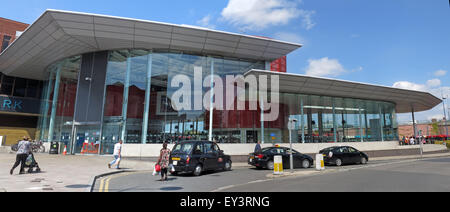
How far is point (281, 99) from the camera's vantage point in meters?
23.9

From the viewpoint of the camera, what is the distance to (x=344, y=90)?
83.5 feet

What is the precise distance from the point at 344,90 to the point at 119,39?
21303 mm

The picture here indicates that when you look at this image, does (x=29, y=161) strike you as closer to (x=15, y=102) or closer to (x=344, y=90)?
(x=344, y=90)

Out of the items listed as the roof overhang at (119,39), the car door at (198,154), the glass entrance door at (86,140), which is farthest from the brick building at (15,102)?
the car door at (198,154)

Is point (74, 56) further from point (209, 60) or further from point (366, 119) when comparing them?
point (366, 119)

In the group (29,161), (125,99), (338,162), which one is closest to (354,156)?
(338,162)

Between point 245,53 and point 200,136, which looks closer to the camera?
point 200,136

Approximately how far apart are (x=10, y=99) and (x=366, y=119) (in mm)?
43792

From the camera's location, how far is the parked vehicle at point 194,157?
37.8 feet

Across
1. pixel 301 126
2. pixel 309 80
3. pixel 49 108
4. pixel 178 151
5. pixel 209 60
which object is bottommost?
pixel 178 151

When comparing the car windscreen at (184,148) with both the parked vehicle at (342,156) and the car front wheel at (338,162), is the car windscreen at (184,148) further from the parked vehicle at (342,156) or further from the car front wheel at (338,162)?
the car front wheel at (338,162)

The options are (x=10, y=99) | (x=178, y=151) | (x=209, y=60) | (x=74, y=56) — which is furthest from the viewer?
(x=10, y=99)

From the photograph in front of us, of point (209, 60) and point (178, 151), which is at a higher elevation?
point (209, 60)

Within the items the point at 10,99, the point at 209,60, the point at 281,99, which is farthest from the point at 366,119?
the point at 10,99
